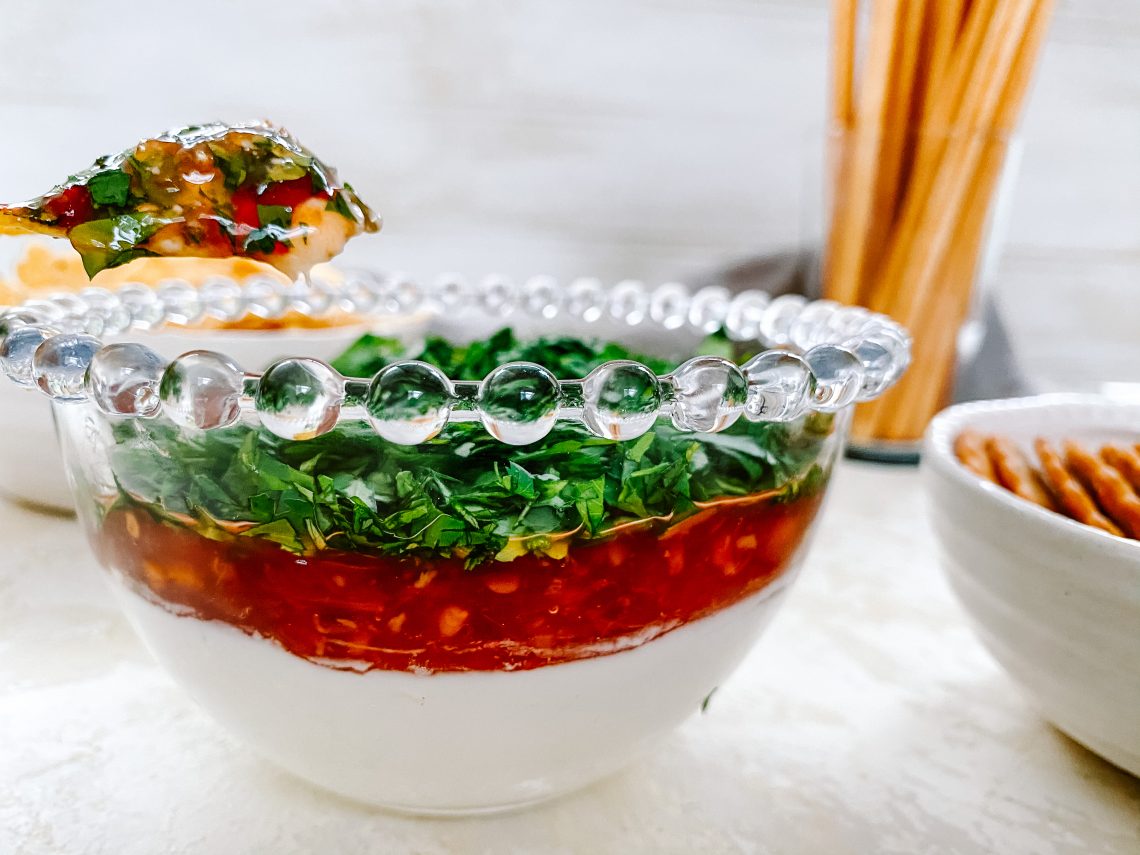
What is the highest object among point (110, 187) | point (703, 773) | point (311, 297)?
point (110, 187)

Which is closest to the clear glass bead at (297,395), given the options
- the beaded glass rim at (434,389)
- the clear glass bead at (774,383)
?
the beaded glass rim at (434,389)

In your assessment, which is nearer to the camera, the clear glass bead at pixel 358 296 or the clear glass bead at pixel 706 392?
the clear glass bead at pixel 706 392

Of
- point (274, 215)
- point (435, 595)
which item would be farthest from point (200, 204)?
point (435, 595)

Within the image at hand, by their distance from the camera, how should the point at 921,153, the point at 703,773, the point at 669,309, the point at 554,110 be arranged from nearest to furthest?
the point at 703,773, the point at 669,309, the point at 921,153, the point at 554,110

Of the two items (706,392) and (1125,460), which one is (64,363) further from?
(1125,460)

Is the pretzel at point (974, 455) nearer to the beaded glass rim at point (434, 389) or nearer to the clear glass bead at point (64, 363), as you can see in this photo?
the beaded glass rim at point (434, 389)

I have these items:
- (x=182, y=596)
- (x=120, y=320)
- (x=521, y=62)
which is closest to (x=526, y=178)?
(x=521, y=62)

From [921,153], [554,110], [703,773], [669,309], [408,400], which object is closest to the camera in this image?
[408,400]
